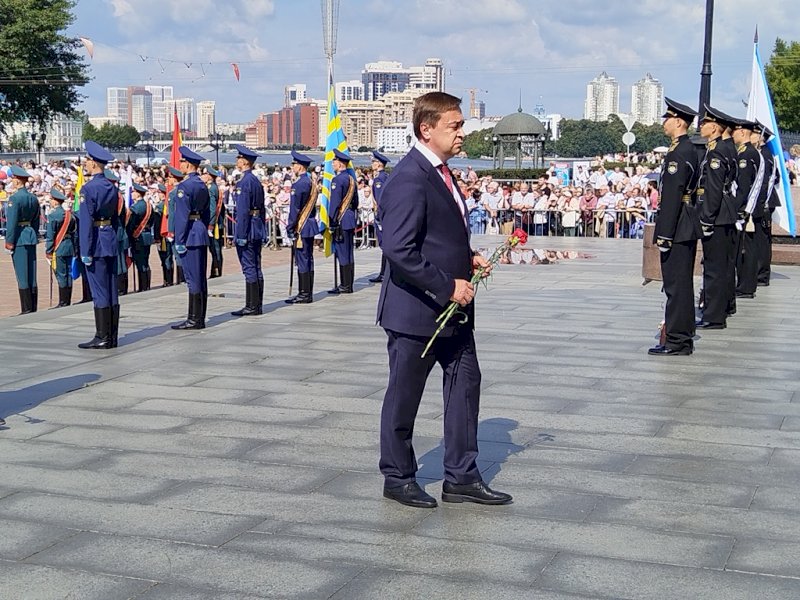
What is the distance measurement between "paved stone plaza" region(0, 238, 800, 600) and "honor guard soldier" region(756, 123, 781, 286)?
334 cm

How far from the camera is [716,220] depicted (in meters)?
11.3

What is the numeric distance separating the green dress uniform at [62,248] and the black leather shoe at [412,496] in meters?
10.0

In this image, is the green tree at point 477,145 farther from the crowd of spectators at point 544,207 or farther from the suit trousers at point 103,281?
the suit trousers at point 103,281

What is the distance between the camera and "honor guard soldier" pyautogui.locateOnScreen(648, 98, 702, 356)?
9242 millimetres

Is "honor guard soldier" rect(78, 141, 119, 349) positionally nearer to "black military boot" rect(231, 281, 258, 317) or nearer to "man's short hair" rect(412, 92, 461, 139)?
"black military boot" rect(231, 281, 258, 317)

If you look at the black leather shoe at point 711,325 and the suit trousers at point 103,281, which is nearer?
the suit trousers at point 103,281

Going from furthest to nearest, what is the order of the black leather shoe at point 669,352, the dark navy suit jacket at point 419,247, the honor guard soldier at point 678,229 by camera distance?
the black leather shoe at point 669,352 → the honor guard soldier at point 678,229 → the dark navy suit jacket at point 419,247

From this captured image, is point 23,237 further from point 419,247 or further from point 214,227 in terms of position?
point 419,247

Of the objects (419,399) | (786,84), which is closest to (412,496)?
(419,399)

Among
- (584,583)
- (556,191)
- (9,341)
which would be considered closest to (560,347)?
(9,341)

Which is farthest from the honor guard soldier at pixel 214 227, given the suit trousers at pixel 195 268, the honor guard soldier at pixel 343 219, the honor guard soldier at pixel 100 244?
the honor guard soldier at pixel 100 244

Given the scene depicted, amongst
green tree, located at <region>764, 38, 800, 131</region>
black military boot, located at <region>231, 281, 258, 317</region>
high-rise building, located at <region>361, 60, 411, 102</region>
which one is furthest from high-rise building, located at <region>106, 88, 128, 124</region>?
black military boot, located at <region>231, 281, 258, 317</region>

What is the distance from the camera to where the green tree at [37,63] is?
46875mm

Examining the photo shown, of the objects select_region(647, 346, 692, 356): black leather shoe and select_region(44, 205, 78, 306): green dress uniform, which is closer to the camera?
select_region(647, 346, 692, 356): black leather shoe
